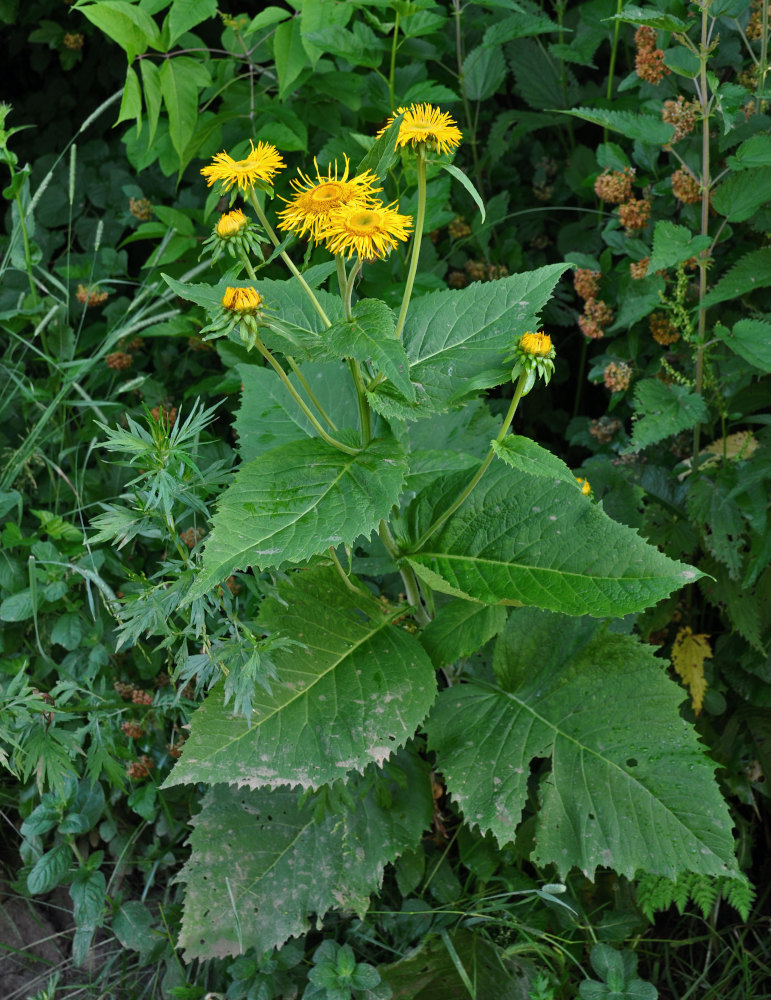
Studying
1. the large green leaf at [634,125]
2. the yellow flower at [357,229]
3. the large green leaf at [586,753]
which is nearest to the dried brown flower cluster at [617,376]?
the large green leaf at [634,125]

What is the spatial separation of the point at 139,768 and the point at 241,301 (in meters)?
1.01

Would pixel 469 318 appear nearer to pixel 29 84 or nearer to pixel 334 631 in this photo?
pixel 334 631

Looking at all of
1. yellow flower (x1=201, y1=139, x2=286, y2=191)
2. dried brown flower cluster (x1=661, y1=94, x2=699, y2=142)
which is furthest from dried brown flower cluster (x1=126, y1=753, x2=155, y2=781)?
dried brown flower cluster (x1=661, y1=94, x2=699, y2=142)

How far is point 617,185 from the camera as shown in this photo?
188cm

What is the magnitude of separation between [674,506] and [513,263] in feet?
2.59

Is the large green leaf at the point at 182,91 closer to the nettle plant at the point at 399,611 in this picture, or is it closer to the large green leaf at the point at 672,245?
the nettle plant at the point at 399,611

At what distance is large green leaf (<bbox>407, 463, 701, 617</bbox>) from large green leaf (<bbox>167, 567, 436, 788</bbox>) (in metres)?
0.15

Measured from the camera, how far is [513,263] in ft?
7.39

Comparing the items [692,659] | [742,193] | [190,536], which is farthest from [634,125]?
[190,536]

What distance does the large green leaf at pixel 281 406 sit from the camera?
1543 mm

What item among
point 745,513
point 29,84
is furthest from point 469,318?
point 29,84

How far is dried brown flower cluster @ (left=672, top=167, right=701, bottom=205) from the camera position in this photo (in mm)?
1735

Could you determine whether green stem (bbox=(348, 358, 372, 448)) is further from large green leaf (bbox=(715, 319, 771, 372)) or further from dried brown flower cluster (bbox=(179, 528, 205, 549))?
large green leaf (bbox=(715, 319, 771, 372))

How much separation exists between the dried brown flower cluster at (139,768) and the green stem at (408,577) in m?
0.59
